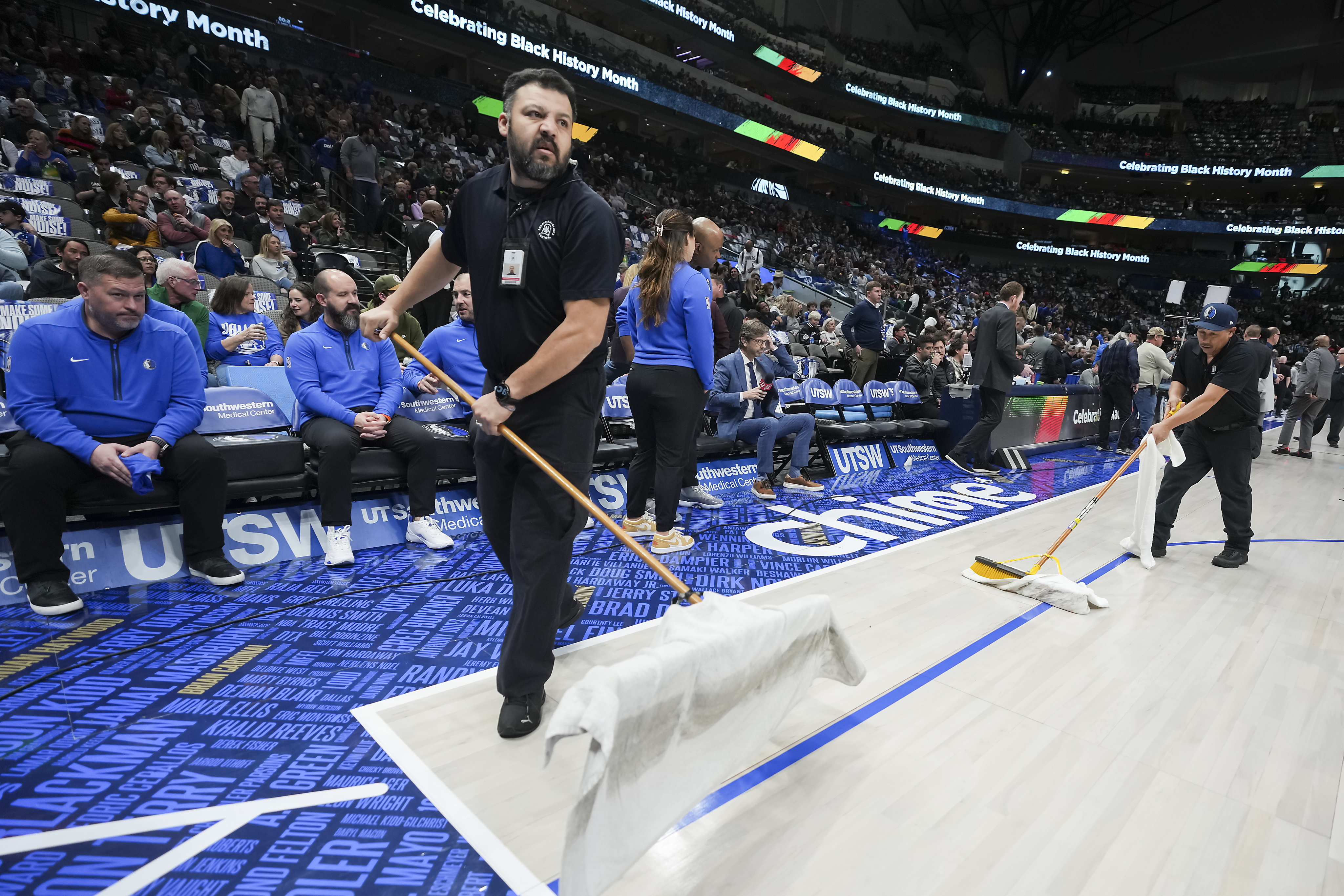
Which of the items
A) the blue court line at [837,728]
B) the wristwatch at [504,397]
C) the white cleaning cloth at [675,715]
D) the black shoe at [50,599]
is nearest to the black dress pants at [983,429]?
the blue court line at [837,728]

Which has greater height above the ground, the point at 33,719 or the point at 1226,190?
the point at 1226,190

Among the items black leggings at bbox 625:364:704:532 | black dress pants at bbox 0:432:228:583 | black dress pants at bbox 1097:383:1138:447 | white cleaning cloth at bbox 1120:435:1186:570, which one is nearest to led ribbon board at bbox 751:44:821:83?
black dress pants at bbox 1097:383:1138:447

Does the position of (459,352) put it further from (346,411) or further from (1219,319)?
(1219,319)

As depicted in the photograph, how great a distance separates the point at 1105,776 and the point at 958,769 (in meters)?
0.46

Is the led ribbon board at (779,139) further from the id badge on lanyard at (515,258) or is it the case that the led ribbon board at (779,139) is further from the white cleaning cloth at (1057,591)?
the id badge on lanyard at (515,258)

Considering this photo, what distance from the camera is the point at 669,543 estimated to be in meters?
4.09

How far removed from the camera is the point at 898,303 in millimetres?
23594

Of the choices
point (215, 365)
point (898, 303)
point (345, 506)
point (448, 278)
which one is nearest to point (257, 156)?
point (215, 365)

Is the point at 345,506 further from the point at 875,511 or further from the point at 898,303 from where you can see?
the point at 898,303

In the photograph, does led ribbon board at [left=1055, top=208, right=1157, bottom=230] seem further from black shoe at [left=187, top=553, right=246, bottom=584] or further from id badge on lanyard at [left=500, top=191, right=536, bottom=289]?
black shoe at [left=187, top=553, right=246, bottom=584]

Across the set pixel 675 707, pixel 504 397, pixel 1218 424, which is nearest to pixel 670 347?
pixel 504 397

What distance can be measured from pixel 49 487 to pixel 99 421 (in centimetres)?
38

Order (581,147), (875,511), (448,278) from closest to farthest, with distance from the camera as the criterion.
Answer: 1. (448,278)
2. (875,511)
3. (581,147)

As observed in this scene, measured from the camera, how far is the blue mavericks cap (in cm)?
414
